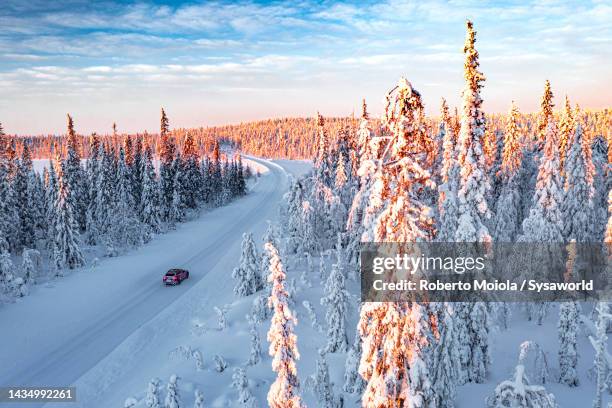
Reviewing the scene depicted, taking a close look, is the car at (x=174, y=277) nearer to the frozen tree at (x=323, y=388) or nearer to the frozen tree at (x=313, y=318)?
the frozen tree at (x=313, y=318)

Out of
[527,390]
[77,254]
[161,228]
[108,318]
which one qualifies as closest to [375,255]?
[527,390]

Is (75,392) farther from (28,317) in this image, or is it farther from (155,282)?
(155,282)

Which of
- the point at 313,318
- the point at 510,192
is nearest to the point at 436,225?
the point at 313,318

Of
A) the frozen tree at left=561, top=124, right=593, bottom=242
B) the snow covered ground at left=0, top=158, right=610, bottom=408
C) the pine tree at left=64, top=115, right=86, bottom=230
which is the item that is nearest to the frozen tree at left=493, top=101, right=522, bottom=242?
the frozen tree at left=561, top=124, right=593, bottom=242

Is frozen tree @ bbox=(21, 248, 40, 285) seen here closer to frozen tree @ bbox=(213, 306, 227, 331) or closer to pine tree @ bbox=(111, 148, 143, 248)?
pine tree @ bbox=(111, 148, 143, 248)

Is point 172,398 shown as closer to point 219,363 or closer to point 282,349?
point 219,363

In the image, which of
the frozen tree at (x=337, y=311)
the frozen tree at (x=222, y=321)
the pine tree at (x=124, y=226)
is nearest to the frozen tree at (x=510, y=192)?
the frozen tree at (x=337, y=311)
